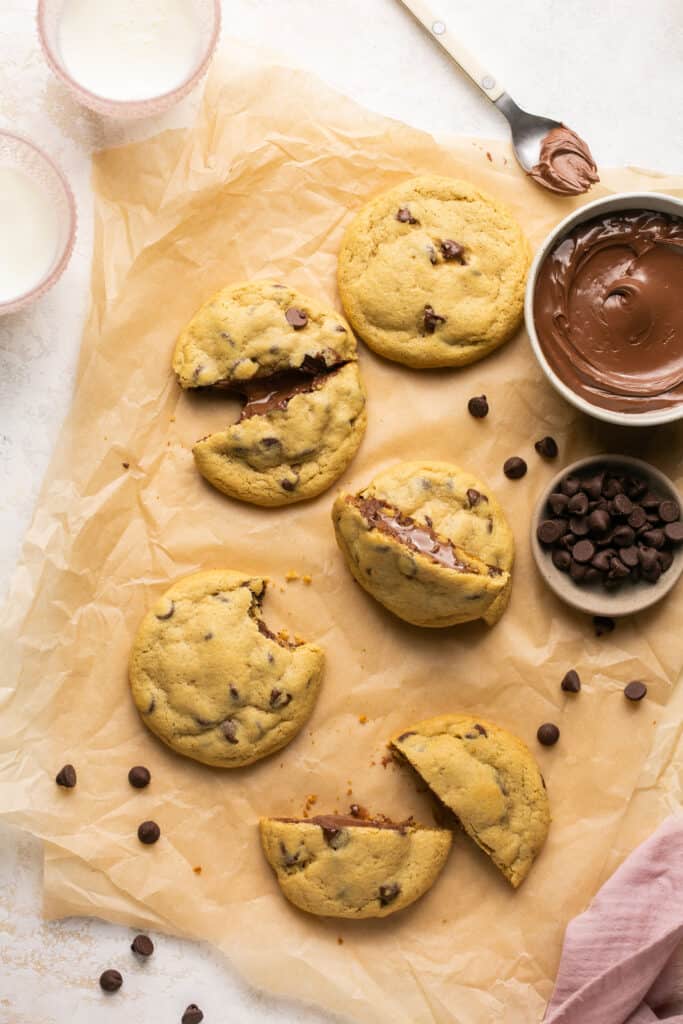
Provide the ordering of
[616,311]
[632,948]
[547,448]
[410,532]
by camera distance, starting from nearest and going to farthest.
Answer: [616,311], [632,948], [410,532], [547,448]

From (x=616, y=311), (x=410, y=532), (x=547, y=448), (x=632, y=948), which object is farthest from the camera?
(x=547, y=448)

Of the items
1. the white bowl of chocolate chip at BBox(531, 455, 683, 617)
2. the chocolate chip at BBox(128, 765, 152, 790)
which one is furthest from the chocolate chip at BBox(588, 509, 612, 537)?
the chocolate chip at BBox(128, 765, 152, 790)

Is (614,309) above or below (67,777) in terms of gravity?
above

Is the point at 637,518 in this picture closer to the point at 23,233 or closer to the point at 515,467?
the point at 515,467

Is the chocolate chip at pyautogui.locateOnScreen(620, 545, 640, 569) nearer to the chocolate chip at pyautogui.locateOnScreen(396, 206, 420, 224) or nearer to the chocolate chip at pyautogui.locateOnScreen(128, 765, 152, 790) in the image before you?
the chocolate chip at pyautogui.locateOnScreen(396, 206, 420, 224)

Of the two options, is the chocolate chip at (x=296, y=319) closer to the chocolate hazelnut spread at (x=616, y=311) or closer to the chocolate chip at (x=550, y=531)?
the chocolate hazelnut spread at (x=616, y=311)

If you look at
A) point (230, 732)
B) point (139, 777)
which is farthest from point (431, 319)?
point (139, 777)

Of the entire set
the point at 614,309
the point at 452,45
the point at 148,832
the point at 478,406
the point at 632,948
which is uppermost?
the point at 452,45

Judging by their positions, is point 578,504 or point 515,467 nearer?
point 578,504
